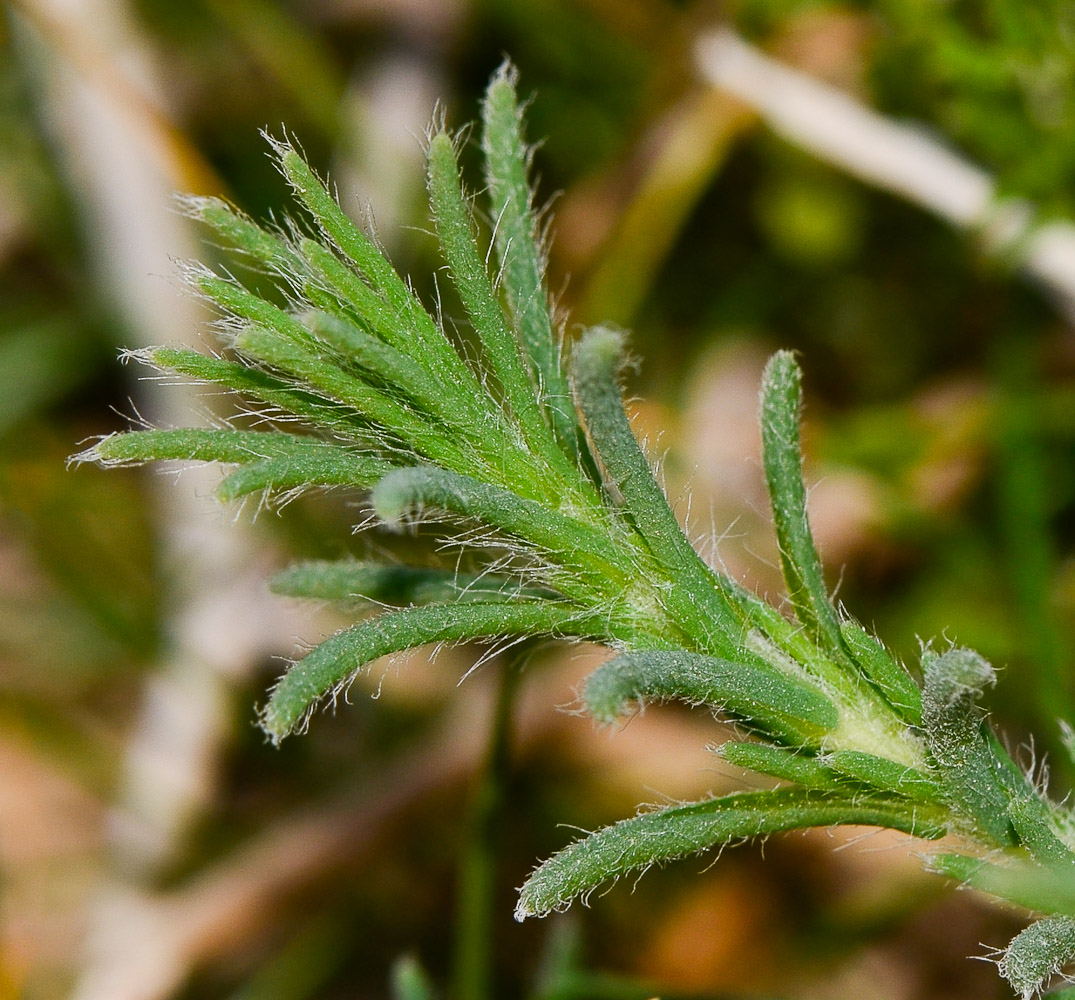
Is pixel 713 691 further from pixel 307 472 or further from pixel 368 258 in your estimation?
pixel 368 258

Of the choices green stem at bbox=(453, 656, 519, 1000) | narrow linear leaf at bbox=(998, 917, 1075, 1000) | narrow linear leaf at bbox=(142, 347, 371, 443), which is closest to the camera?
narrow linear leaf at bbox=(998, 917, 1075, 1000)

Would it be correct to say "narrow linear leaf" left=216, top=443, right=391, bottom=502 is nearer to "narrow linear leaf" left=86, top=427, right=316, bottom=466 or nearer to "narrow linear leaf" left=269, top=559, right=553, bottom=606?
"narrow linear leaf" left=86, top=427, right=316, bottom=466

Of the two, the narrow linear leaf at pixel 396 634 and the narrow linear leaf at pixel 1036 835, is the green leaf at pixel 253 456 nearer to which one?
the narrow linear leaf at pixel 396 634

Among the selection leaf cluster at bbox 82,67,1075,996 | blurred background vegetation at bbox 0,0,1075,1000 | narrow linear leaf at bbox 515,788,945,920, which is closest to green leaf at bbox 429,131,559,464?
leaf cluster at bbox 82,67,1075,996

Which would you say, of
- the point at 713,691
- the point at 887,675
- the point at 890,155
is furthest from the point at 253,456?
the point at 890,155

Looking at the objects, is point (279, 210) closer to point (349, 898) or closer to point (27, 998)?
point (349, 898)

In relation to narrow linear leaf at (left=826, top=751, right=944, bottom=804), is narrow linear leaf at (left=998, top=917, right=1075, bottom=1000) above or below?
below

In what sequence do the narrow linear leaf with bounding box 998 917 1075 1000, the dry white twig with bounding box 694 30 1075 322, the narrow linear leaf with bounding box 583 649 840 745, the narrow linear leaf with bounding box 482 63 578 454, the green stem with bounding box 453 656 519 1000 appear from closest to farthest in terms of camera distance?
the narrow linear leaf with bounding box 583 649 840 745, the narrow linear leaf with bounding box 998 917 1075 1000, the narrow linear leaf with bounding box 482 63 578 454, the green stem with bounding box 453 656 519 1000, the dry white twig with bounding box 694 30 1075 322
